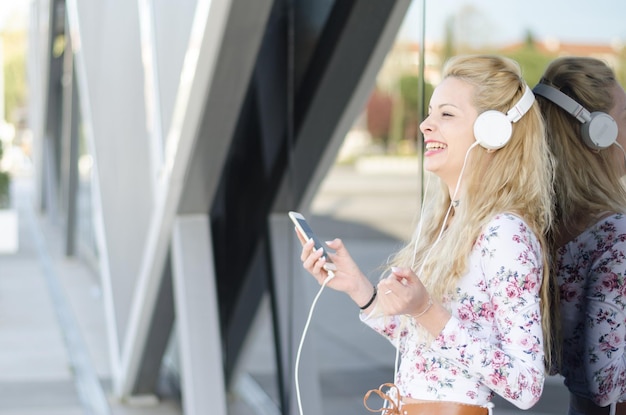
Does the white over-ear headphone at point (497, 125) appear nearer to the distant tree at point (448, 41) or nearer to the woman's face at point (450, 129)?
the woman's face at point (450, 129)

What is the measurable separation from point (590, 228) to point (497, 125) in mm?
421

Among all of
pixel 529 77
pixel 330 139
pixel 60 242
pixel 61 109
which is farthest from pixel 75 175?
pixel 529 77

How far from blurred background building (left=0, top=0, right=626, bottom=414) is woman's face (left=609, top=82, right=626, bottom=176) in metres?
0.08

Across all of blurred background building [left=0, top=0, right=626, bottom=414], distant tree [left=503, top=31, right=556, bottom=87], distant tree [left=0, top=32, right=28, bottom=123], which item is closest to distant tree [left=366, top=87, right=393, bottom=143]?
blurred background building [left=0, top=0, right=626, bottom=414]

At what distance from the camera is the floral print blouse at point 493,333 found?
219 centimetres

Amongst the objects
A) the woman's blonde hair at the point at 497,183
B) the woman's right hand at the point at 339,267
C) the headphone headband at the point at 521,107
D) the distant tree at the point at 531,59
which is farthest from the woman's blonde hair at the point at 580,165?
the woman's right hand at the point at 339,267

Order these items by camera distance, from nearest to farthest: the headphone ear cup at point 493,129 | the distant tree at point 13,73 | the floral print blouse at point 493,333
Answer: the floral print blouse at point 493,333 → the headphone ear cup at point 493,129 → the distant tree at point 13,73

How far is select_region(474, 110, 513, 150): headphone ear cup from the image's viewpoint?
2.32 m

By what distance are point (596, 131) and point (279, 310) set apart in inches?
141

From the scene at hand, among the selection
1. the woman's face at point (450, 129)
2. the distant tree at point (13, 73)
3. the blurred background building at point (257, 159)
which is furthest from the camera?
the distant tree at point (13, 73)

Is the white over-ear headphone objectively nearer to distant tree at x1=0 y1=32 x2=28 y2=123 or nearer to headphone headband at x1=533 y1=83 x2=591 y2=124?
headphone headband at x1=533 y1=83 x2=591 y2=124

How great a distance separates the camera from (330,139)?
496 cm

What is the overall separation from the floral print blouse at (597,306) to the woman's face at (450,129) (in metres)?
0.38

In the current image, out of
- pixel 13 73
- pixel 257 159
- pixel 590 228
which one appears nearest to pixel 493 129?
pixel 590 228
